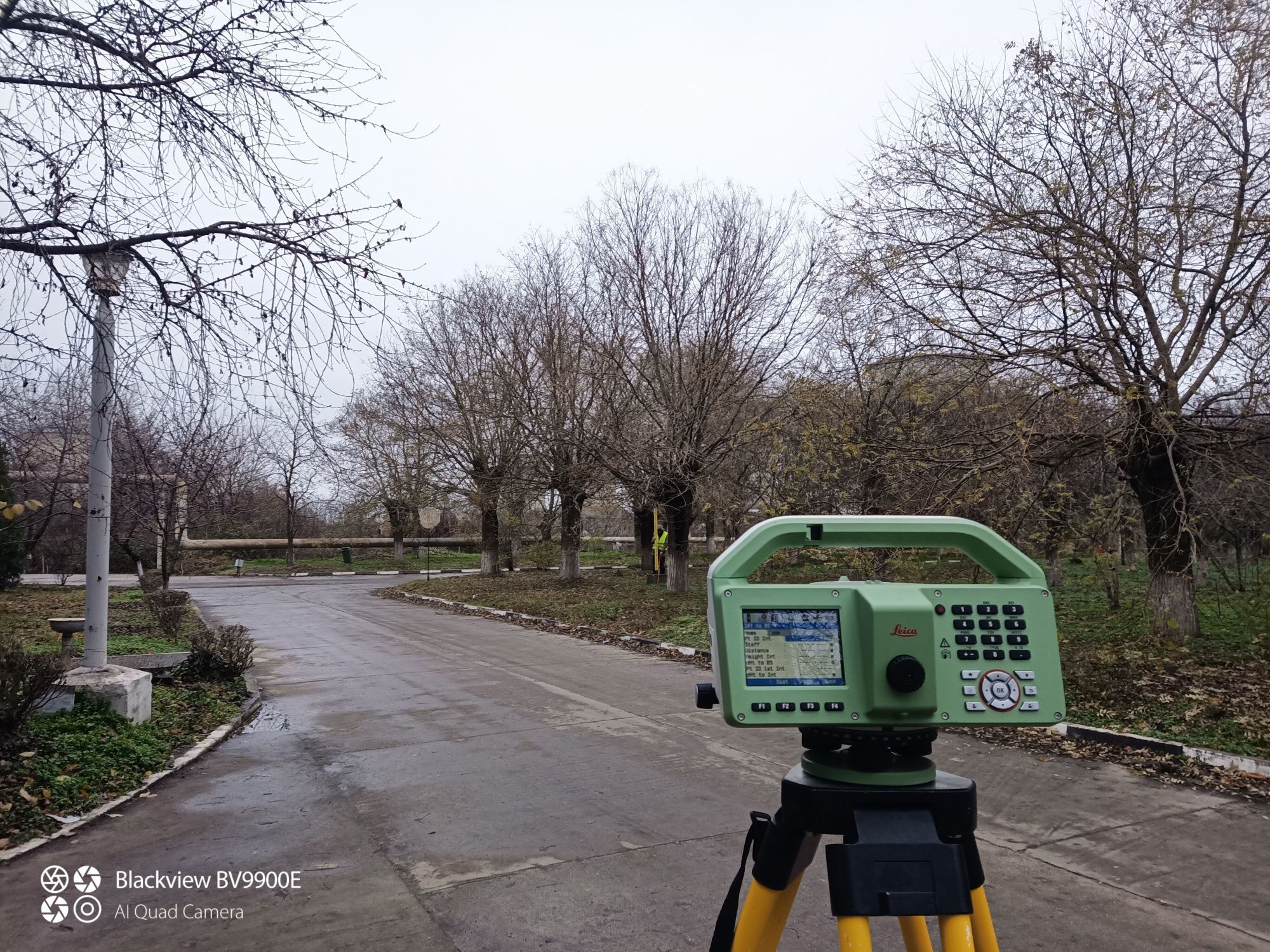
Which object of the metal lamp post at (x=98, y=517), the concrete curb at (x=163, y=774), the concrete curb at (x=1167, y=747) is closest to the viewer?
the concrete curb at (x=163, y=774)

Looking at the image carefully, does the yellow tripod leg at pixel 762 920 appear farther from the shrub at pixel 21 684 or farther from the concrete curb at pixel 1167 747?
the shrub at pixel 21 684

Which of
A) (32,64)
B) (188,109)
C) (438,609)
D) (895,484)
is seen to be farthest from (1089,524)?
(438,609)

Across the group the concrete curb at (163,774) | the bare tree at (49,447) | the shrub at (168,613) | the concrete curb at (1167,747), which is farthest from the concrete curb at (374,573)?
the concrete curb at (1167,747)

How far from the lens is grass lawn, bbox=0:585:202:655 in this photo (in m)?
11.7

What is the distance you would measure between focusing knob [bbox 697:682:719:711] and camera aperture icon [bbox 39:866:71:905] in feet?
13.7

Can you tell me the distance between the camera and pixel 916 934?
1710 mm

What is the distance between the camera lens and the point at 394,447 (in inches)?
1563

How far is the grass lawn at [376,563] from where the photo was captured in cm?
4009

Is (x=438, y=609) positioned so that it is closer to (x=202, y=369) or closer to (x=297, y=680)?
(x=297, y=680)

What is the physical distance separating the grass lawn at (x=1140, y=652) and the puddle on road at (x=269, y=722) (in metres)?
5.96

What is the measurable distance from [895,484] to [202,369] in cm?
884

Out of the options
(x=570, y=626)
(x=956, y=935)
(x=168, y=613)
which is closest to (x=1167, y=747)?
(x=956, y=935)

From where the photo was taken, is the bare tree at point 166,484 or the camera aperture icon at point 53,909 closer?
the camera aperture icon at point 53,909

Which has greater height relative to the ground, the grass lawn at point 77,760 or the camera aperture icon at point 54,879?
the grass lawn at point 77,760
